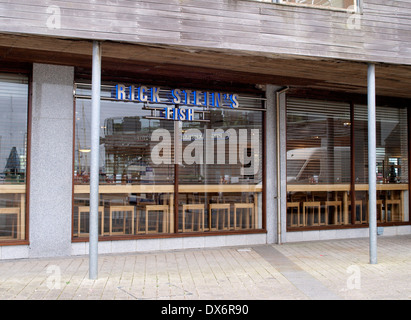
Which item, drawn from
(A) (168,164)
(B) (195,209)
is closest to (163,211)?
(B) (195,209)

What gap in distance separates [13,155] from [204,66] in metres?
3.77

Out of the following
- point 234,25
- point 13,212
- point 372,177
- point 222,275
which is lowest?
point 222,275

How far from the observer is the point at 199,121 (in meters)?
8.72

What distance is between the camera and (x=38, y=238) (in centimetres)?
736

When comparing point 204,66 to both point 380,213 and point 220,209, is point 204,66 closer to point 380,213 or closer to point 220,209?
point 220,209

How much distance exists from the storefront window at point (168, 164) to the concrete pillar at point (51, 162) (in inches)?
8.2

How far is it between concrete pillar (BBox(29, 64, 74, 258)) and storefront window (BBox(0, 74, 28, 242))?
20cm

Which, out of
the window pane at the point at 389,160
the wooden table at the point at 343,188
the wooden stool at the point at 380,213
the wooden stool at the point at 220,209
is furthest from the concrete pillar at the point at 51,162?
the wooden stool at the point at 380,213

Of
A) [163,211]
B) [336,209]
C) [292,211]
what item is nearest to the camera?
[163,211]

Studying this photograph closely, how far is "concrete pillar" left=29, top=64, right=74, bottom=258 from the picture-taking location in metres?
7.37

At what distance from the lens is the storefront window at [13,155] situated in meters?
7.32
